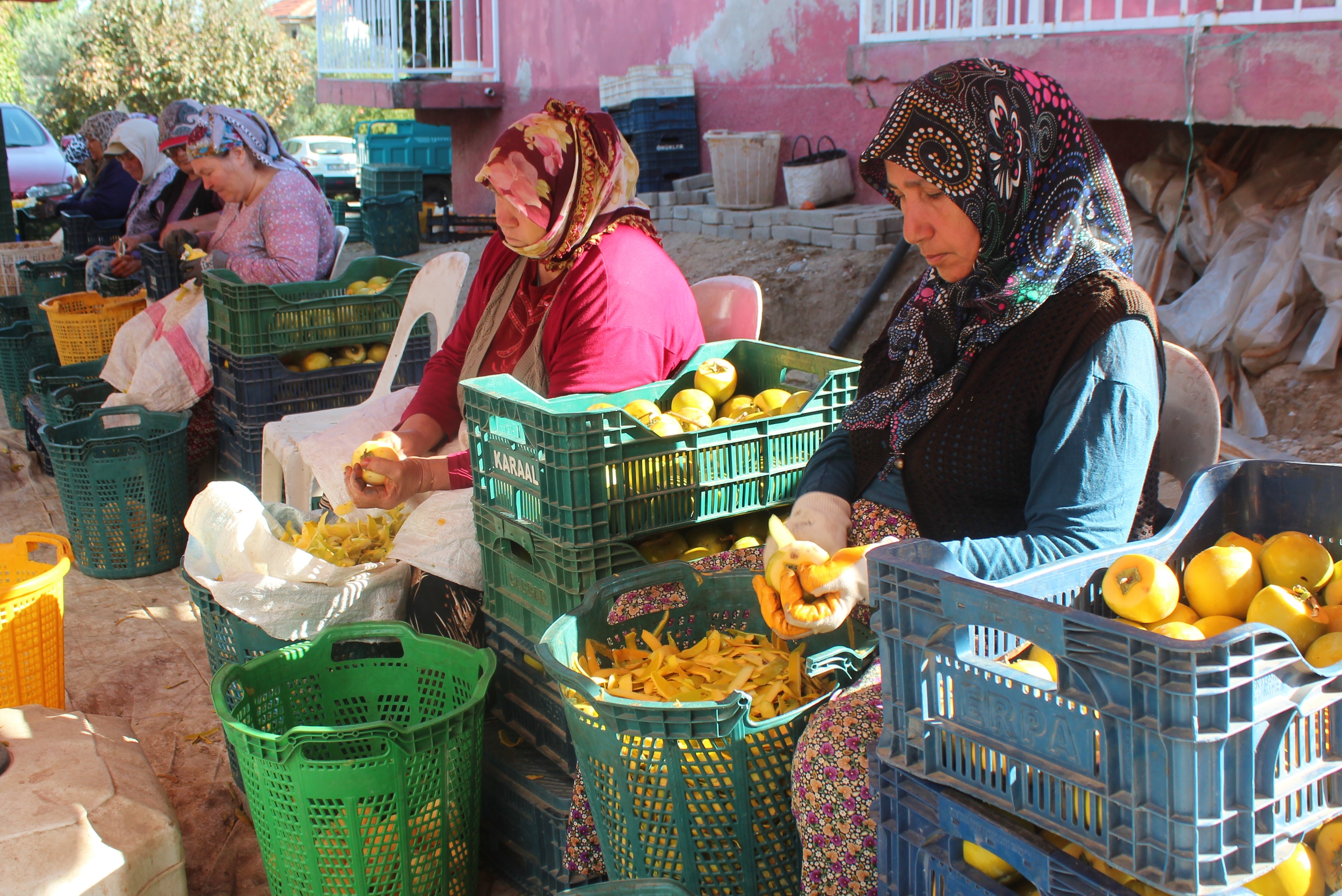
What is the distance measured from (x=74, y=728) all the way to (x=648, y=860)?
146cm

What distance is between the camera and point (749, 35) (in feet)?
27.5

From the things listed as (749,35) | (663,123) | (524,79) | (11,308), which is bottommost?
(11,308)

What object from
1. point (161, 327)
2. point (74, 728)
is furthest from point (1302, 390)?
point (161, 327)

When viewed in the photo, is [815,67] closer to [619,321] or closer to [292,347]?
[292,347]

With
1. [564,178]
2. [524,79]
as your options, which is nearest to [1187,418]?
[564,178]

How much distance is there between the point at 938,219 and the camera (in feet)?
6.44

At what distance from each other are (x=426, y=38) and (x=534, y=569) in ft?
36.6

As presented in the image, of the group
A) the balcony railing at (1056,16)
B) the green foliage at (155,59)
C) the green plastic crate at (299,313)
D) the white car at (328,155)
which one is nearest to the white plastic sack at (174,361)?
the green plastic crate at (299,313)

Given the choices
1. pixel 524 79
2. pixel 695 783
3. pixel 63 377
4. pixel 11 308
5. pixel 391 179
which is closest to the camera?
pixel 695 783

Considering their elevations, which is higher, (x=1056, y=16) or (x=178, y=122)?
(x=1056, y=16)

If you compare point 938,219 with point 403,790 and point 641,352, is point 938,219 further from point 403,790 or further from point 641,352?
point 403,790

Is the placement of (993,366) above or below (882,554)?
above

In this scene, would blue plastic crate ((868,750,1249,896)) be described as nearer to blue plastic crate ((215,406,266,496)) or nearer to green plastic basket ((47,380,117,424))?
blue plastic crate ((215,406,266,496))

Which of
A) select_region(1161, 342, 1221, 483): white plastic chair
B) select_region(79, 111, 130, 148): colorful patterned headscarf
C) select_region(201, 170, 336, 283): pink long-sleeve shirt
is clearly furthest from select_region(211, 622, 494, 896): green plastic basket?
select_region(79, 111, 130, 148): colorful patterned headscarf
